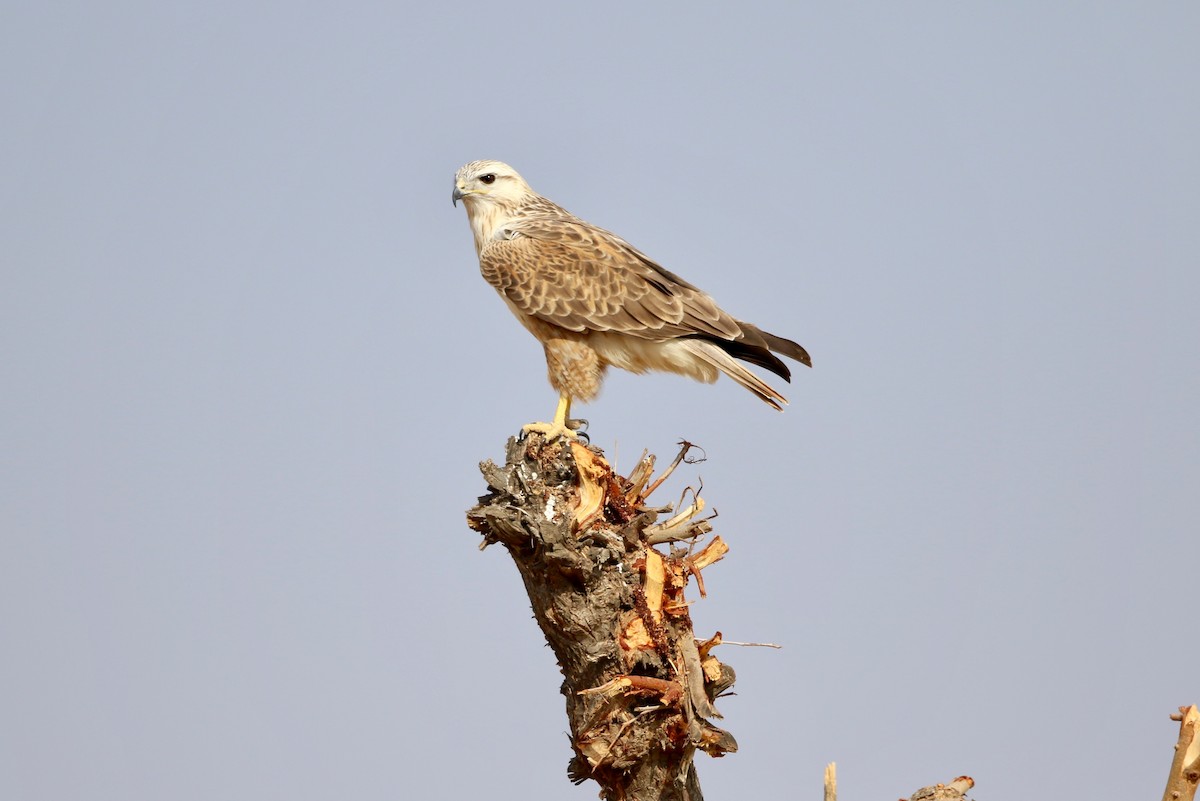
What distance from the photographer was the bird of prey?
6840 mm

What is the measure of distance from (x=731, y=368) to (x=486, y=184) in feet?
7.57

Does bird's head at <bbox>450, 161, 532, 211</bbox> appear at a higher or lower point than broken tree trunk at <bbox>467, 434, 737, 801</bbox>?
higher

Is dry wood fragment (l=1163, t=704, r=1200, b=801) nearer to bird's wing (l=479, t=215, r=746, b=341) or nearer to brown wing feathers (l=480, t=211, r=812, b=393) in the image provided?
brown wing feathers (l=480, t=211, r=812, b=393)

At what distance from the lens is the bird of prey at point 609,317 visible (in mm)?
6840

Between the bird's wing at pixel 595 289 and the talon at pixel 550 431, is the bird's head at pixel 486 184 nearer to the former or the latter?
the bird's wing at pixel 595 289

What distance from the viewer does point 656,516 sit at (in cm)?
588

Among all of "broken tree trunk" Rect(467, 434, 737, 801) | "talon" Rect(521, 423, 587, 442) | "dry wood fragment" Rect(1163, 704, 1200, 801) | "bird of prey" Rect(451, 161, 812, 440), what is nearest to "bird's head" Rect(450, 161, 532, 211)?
"bird of prey" Rect(451, 161, 812, 440)

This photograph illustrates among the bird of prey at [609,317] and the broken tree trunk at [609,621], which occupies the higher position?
the bird of prey at [609,317]

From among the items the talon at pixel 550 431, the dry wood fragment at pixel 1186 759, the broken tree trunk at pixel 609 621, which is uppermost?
the talon at pixel 550 431

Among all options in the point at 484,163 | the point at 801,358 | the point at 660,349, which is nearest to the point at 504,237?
the point at 484,163

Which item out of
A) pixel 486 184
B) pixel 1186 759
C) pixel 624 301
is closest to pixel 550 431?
pixel 624 301

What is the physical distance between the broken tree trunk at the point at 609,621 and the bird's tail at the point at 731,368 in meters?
1.28

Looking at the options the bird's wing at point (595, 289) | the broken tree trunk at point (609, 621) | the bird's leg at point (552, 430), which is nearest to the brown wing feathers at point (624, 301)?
the bird's wing at point (595, 289)

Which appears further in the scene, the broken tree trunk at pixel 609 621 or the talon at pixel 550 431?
the talon at pixel 550 431
